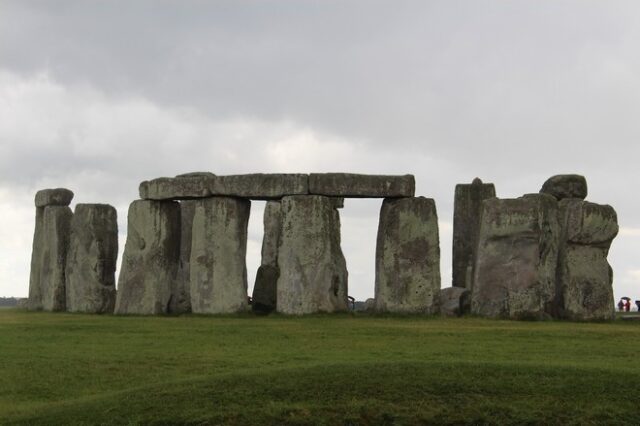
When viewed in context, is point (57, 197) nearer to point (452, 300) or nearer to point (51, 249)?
point (51, 249)

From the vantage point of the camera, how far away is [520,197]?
84.7ft

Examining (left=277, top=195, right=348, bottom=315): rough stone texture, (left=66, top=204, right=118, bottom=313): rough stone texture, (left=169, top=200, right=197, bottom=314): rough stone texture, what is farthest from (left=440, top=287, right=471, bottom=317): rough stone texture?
(left=66, top=204, right=118, bottom=313): rough stone texture

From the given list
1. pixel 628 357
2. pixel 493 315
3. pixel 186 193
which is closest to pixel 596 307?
pixel 493 315

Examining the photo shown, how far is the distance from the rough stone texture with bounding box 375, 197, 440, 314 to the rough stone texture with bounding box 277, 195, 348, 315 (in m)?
1.22

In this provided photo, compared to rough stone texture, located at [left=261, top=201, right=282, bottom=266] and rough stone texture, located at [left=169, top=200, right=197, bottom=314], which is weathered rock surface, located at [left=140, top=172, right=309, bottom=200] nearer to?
rough stone texture, located at [left=169, top=200, right=197, bottom=314]

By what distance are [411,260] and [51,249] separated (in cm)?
1045

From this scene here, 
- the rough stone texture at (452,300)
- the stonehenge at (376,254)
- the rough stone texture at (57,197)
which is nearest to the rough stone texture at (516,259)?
the stonehenge at (376,254)

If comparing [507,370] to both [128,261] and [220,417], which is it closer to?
[220,417]

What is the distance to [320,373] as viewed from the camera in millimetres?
14469

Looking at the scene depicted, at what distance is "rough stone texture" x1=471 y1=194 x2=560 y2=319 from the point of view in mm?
25203

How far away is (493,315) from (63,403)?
12865mm

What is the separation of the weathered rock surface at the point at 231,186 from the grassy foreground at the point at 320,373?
12.6 feet

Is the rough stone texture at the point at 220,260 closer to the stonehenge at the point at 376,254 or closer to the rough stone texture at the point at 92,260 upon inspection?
the stonehenge at the point at 376,254

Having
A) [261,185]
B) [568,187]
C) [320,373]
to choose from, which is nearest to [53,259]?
[261,185]
